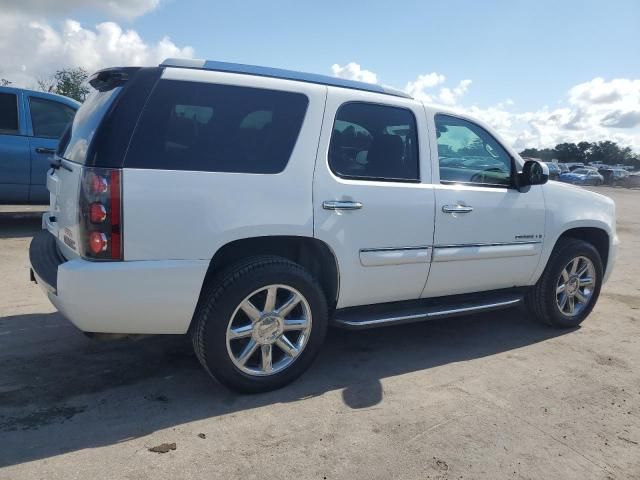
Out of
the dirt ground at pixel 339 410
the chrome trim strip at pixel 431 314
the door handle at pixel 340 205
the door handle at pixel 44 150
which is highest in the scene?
the door handle at pixel 44 150

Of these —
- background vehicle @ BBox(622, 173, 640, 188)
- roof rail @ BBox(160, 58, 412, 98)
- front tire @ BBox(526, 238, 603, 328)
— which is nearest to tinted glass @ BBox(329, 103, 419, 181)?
roof rail @ BBox(160, 58, 412, 98)

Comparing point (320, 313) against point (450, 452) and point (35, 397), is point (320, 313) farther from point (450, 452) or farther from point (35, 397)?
point (35, 397)

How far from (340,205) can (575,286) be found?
2.74m

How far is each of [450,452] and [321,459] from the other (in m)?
0.68

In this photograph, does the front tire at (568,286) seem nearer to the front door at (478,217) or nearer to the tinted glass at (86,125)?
the front door at (478,217)

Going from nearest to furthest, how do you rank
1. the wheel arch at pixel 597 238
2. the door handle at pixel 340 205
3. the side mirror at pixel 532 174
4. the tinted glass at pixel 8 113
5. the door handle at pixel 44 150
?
the door handle at pixel 340 205 < the side mirror at pixel 532 174 < the wheel arch at pixel 597 238 < the tinted glass at pixel 8 113 < the door handle at pixel 44 150

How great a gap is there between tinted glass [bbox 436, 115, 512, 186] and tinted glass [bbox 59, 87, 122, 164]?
2.30m

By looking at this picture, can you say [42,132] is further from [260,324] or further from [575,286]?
[575,286]

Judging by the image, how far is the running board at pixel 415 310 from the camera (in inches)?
143

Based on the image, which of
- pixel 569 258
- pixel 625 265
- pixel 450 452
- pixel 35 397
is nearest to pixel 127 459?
pixel 35 397

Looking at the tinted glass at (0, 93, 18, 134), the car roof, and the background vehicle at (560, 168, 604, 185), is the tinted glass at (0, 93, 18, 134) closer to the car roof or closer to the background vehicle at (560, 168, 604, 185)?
the car roof

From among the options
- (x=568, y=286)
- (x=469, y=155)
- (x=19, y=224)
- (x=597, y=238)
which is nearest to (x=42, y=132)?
(x=19, y=224)

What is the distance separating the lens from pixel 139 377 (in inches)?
137

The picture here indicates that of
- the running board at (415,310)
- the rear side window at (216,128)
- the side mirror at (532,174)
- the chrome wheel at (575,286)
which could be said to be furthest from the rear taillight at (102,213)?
the chrome wheel at (575,286)
